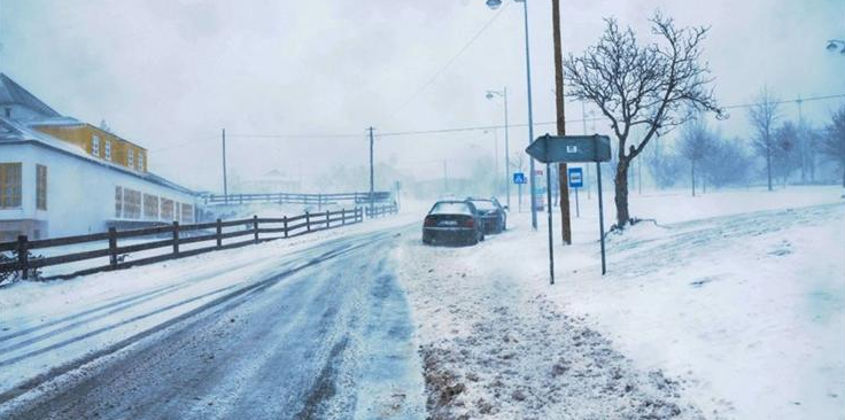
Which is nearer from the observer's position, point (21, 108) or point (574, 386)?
point (574, 386)

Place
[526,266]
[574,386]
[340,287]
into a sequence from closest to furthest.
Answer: [574,386] < [340,287] < [526,266]

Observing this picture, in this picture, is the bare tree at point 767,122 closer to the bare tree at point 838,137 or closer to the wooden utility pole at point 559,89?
the bare tree at point 838,137

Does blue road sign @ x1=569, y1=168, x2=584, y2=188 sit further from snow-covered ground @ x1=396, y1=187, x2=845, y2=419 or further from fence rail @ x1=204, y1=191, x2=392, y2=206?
fence rail @ x1=204, y1=191, x2=392, y2=206

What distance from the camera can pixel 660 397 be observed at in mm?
4074

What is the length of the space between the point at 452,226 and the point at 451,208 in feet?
3.13

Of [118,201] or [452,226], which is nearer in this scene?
[452,226]

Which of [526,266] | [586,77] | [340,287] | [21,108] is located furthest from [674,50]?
[21,108]

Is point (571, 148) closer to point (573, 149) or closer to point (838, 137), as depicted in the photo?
point (573, 149)

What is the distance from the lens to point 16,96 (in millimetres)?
33438

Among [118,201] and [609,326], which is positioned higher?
[118,201]

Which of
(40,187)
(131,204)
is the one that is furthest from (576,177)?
(131,204)

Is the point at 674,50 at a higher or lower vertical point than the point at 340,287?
higher

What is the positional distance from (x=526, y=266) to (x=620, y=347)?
20.9ft

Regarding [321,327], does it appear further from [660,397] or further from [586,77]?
[586,77]
